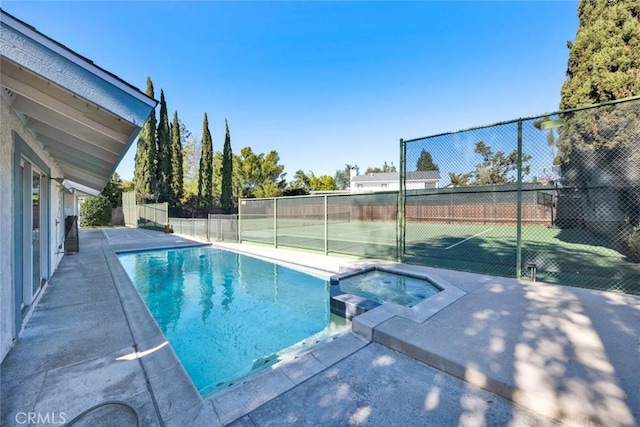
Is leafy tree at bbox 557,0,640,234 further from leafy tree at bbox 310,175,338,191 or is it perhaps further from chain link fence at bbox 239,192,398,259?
leafy tree at bbox 310,175,338,191

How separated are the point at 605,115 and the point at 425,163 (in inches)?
137

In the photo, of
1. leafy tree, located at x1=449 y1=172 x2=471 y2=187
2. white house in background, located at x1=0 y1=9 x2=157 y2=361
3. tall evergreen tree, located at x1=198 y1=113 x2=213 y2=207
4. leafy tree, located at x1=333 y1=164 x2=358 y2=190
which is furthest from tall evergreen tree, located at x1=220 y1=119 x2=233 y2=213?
leafy tree, located at x1=333 y1=164 x2=358 y2=190

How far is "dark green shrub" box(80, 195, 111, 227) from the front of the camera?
20078 millimetres

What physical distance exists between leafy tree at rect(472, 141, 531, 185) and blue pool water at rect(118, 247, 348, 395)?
4.23 meters

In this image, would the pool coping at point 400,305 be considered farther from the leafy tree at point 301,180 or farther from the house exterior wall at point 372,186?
the leafy tree at point 301,180

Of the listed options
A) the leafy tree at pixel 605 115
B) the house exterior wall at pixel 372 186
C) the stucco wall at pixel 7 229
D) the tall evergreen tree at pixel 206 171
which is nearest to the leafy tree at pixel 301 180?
the house exterior wall at pixel 372 186

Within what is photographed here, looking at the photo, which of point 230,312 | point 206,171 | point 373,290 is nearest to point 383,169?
point 206,171

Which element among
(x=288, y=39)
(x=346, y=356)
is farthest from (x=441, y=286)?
(x=288, y=39)

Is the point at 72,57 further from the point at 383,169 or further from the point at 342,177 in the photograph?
the point at 383,169

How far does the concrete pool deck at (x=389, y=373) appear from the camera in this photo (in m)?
1.78

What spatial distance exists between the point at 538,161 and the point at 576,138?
4.29 feet

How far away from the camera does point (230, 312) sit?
4.84 meters

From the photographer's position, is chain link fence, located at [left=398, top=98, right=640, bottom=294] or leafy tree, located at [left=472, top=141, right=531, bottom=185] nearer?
chain link fence, located at [left=398, top=98, right=640, bottom=294]

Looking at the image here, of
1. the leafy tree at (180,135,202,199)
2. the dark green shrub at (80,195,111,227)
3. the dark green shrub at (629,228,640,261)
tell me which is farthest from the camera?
the leafy tree at (180,135,202,199)
